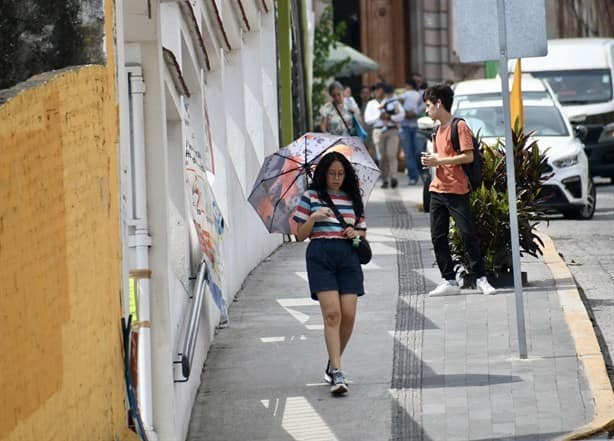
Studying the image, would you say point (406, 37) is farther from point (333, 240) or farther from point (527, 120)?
point (333, 240)

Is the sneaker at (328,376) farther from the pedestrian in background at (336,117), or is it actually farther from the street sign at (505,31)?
the pedestrian in background at (336,117)

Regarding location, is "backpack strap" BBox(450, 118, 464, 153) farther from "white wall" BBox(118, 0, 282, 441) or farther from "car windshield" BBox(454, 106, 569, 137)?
"car windshield" BBox(454, 106, 569, 137)

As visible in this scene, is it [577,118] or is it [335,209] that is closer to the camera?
[335,209]

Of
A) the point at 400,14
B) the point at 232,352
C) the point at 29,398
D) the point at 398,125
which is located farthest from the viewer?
the point at 400,14

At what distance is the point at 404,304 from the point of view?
13.3 metres

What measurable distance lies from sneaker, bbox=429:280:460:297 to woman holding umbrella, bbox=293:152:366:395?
3109mm

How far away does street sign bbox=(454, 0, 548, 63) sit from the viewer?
10.9 meters

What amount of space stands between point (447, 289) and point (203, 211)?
3129 millimetres

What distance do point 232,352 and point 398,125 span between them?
1580cm

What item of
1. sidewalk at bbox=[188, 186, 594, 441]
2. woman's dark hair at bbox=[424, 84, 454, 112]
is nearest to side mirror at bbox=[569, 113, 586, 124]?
sidewalk at bbox=[188, 186, 594, 441]

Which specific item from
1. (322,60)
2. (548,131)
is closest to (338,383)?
(548,131)

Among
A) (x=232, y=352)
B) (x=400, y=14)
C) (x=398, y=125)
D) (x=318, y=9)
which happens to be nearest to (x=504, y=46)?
(x=232, y=352)

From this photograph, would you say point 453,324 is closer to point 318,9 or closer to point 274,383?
point 274,383

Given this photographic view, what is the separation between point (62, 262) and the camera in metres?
6.27
